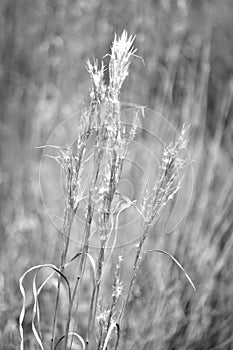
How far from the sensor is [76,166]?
0.65 m

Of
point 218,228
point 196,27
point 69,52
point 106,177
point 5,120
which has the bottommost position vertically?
point 106,177

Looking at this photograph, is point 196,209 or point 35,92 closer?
point 196,209

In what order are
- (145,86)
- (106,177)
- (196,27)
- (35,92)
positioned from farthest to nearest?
(196,27) < (35,92) < (145,86) < (106,177)

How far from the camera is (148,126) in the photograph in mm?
1558

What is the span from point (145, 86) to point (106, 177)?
1013mm

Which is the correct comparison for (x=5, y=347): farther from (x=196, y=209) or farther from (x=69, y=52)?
(x=69, y=52)

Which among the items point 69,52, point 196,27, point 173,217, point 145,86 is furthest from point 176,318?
point 196,27

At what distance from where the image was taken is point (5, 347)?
1.19 m

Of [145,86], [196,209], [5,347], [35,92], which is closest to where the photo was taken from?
[5,347]

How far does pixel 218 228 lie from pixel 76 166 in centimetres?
94

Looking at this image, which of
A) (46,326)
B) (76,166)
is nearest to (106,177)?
(76,166)

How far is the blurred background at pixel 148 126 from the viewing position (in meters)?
1.31

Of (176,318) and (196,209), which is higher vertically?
(196,209)

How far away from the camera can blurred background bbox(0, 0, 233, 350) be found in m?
1.31
